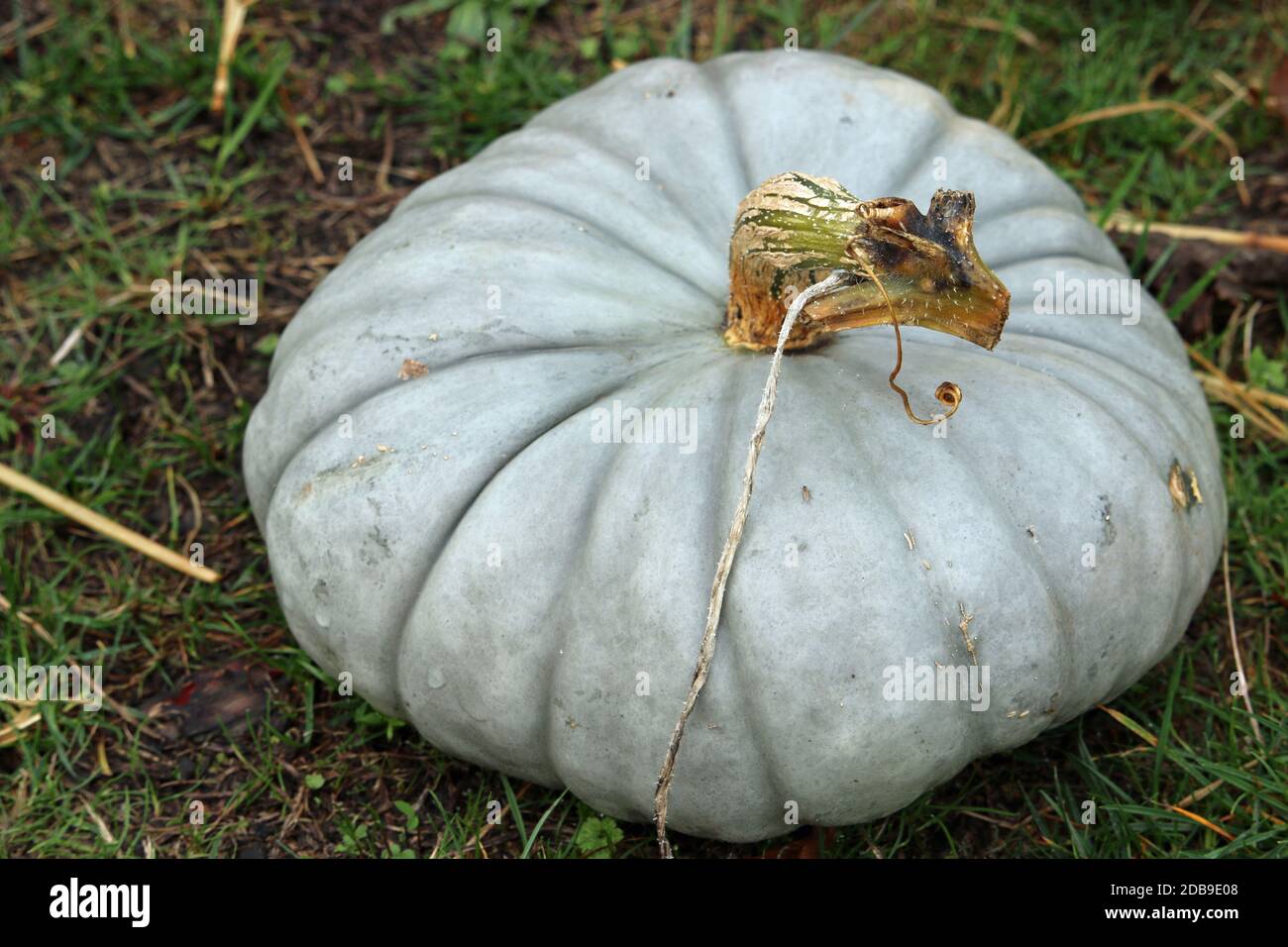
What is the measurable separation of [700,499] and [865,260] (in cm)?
59

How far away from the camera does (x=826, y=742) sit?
290 cm

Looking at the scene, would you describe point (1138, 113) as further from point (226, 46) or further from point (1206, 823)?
point (226, 46)

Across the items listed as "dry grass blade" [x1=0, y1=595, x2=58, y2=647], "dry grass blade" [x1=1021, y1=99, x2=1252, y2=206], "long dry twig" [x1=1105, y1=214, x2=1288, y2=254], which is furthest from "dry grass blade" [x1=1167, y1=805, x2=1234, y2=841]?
"dry grass blade" [x1=0, y1=595, x2=58, y2=647]

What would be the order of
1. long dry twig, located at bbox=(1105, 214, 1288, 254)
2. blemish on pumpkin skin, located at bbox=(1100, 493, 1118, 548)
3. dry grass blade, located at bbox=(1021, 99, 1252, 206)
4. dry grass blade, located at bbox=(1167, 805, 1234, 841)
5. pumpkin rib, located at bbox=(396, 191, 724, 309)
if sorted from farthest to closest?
dry grass blade, located at bbox=(1021, 99, 1252, 206) < long dry twig, located at bbox=(1105, 214, 1288, 254) < pumpkin rib, located at bbox=(396, 191, 724, 309) < dry grass blade, located at bbox=(1167, 805, 1234, 841) < blemish on pumpkin skin, located at bbox=(1100, 493, 1118, 548)

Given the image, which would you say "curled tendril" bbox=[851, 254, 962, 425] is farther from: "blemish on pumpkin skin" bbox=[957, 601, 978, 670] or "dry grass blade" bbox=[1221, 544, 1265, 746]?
"dry grass blade" bbox=[1221, 544, 1265, 746]

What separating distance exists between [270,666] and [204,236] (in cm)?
177

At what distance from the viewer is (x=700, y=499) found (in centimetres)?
294

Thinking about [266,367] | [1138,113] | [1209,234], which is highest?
[1138,113]

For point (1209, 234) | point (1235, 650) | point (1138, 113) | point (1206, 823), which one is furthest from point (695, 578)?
point (1138, 113)

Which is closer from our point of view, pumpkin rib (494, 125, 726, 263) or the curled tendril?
the curled tendril

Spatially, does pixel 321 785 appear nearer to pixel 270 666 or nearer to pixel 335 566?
pixel 270 666

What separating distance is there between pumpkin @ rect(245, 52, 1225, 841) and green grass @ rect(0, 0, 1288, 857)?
1.22 ft

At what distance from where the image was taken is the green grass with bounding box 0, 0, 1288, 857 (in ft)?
11.6

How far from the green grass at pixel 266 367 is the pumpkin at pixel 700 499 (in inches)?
14.6
